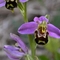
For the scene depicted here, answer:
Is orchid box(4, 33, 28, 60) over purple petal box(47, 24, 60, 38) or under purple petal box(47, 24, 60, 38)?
under

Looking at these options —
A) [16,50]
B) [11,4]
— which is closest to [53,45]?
[16,50]

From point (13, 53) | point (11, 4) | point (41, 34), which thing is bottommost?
point (13, 53)

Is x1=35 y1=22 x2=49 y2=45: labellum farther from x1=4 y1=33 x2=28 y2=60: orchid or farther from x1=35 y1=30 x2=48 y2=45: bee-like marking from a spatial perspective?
x1=4 y1=33 x2=28 y2=60: orchid

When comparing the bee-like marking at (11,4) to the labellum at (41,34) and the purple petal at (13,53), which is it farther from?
the purple petal at (13,53)

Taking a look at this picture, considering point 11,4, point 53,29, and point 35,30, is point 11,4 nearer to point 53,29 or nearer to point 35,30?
point 35,30

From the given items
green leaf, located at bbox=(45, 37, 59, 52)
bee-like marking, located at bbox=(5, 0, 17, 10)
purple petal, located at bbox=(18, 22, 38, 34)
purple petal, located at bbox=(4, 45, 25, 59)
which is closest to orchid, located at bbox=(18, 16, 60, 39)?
purple petal, located at bbox=(18, 22, 38, 34)

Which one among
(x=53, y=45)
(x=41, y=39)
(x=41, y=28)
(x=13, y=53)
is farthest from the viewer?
(x=53, y=45)

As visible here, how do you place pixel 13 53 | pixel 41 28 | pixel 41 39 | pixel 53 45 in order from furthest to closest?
1. pixel 53 45
2. pixel 13 53
3. pixel 41 28
4. pixel 41 39

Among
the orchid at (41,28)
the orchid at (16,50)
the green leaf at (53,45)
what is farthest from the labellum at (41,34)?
the green leaf at (53,45)
